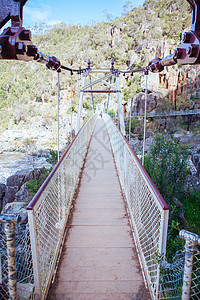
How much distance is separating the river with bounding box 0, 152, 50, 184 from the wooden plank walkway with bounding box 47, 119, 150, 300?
36.5ft

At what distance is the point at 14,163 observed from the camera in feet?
56.4

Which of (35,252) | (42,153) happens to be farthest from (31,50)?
(42,153)

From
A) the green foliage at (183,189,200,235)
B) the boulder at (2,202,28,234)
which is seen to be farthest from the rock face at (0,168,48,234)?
the green foliage at (183,189,200,235)

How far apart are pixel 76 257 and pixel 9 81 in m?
45.2

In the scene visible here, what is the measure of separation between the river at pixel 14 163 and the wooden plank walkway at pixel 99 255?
11.1 metres

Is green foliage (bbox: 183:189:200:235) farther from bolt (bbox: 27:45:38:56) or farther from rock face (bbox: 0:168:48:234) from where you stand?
rock face (bbox: 0:168:48:234)

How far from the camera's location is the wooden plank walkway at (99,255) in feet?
5.99

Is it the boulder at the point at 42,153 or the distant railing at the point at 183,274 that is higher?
the distant railing at the point at 183,274

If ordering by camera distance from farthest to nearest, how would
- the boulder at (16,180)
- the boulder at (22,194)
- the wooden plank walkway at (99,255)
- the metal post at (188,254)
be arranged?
the boulder at (16,180) → the boulder at (22,194) → the wooden plank walkway at (99,255) → the metal post at (188,254)

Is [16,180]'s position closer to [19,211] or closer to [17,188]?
[17,188]

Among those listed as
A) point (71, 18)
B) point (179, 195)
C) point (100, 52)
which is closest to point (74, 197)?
point (179, 195)

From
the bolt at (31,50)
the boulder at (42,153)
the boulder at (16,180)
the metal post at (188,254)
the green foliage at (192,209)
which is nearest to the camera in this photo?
the metal post at (188,254)

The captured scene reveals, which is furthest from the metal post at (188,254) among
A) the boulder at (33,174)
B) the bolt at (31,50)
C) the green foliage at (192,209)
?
the boulder at (33,174)

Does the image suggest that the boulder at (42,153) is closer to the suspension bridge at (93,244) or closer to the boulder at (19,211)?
the boulder at (19,211)
